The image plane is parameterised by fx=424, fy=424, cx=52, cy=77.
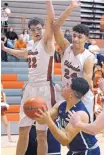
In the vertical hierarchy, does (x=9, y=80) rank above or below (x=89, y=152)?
below

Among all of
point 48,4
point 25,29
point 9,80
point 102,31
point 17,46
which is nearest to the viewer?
point 48,4

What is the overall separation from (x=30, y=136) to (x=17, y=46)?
6972mm

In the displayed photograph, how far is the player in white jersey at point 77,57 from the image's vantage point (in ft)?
13.9

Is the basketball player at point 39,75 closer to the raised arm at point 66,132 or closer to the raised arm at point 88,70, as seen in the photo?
the raised arm at point 88,70

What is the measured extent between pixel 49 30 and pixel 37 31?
0.57 feet

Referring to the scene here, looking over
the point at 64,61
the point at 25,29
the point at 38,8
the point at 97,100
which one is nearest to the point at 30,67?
the point at 64,61

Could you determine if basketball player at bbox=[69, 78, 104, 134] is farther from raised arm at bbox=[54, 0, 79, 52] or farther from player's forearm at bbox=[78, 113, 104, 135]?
raised arm at bbox=[54, 0, 79, 52]

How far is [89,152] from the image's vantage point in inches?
133

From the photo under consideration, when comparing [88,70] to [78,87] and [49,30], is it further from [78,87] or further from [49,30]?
[78,87]

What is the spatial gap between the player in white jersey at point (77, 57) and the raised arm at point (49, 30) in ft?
0.19

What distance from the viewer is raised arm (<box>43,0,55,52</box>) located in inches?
163

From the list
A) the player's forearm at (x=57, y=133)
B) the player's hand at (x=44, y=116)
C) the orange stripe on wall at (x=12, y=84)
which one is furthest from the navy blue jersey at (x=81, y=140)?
the orange stripe on wall at (x=12, y=84)

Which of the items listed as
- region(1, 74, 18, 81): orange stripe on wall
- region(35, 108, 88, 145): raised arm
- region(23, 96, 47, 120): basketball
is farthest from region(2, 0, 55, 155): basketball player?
region(1, 74, 18, 81): orange stripe on wall

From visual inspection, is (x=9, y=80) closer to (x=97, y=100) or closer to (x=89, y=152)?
(x=97, y=100)
